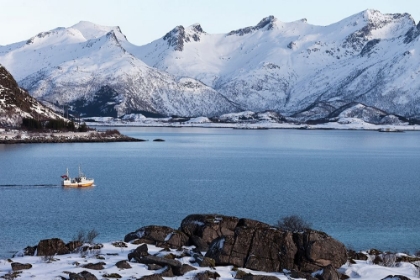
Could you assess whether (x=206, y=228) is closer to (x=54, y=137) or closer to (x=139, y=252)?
(x=139, y=252)

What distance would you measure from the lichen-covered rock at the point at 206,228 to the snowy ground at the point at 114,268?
106 centimetres

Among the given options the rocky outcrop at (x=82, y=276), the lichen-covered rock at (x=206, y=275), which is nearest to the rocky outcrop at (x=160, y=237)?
the lichen-covered rock at (x=206, y=275)

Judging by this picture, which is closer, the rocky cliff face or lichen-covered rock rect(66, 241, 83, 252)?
lichen-covered rock rect(66, 241, 83, 252)

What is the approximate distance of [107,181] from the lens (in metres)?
62.7

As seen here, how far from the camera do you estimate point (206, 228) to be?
20.3 meters

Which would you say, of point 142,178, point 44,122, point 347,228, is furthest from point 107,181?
point 44,122

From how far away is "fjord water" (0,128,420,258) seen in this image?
1415 inches

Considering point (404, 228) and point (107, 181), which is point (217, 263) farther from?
point (107, 181)

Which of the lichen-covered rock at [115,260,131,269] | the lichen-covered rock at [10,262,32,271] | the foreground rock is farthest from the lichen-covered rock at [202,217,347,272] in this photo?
the lichen-covered rock at [10,262,32,271]

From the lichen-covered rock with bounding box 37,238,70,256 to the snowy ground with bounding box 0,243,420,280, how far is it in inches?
17.8

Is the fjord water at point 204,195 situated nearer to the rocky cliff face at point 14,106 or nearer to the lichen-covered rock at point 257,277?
the lichen-covered rock at point 257,277

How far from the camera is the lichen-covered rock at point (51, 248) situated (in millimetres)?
Result: 19219

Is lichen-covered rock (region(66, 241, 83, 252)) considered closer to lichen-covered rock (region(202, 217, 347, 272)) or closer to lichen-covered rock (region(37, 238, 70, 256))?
lichen-covered rock (region(37, 238, 70, 256))

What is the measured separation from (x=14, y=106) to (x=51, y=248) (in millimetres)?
123125
